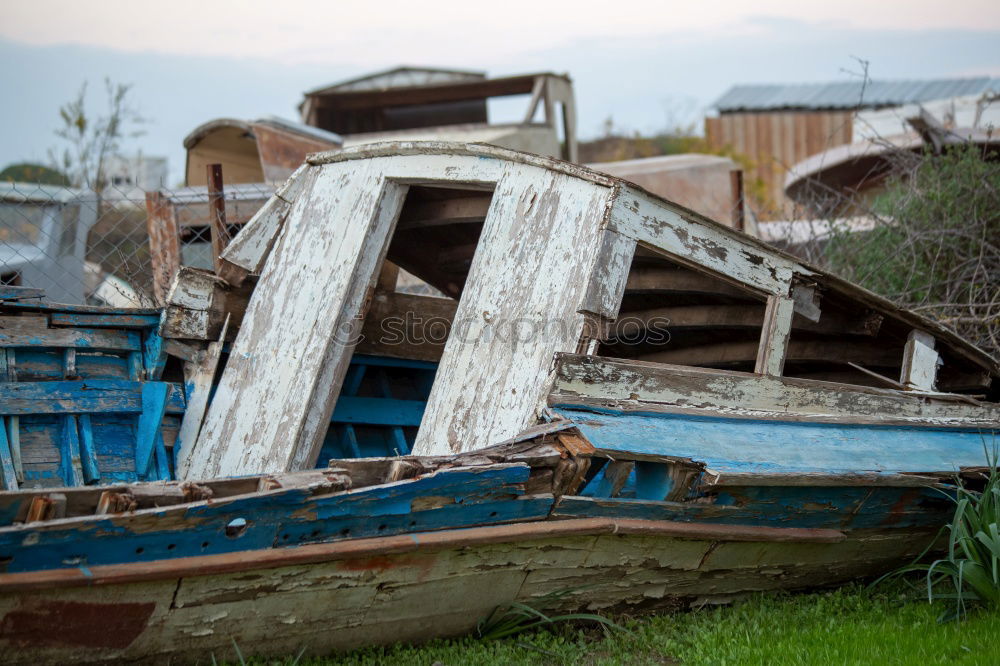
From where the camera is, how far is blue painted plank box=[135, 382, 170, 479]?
450cm

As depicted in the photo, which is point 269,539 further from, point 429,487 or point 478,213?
point 478,213

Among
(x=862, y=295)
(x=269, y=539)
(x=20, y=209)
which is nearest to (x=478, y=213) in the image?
(x=862, y=295)

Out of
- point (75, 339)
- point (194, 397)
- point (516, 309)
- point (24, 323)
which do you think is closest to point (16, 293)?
point (24, 323)

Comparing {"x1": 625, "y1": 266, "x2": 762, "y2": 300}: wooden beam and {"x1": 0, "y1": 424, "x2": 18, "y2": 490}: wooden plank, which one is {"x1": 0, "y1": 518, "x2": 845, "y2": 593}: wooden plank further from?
{"x1": 0, "y1": 424, "x2": 18, "y2": 490}: wooden plank

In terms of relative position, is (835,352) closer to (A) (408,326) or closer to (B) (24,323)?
(A) (408,326)

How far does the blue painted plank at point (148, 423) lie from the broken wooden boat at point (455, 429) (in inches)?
0.6

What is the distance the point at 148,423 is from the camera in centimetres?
454

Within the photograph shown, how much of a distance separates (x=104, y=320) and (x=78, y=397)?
411 mm

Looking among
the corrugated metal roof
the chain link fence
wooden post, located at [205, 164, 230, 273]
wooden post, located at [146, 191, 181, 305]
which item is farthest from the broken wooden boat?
the corrugated metal roof

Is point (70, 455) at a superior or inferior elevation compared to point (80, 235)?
inferior

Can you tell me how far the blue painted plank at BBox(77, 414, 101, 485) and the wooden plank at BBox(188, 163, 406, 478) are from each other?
421 mm

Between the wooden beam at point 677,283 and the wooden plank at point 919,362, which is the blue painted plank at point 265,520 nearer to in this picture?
the wooden beam at point 677,283

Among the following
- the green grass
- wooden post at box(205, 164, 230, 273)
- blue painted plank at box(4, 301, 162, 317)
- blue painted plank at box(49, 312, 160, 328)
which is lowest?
the green grass

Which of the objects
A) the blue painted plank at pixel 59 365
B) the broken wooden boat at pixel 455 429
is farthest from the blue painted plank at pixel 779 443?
the blue painted plank at pixel 59 365
